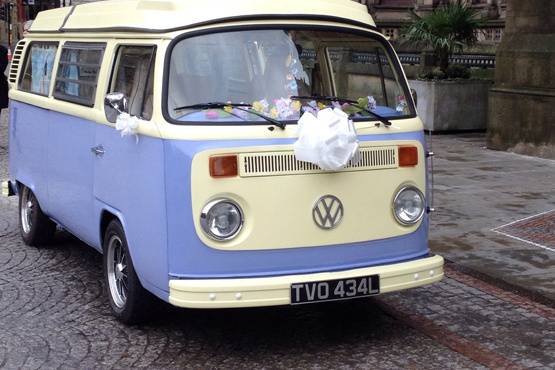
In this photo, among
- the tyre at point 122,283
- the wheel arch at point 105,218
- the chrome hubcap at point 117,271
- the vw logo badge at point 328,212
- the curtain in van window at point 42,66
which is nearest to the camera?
the vw logo badge at point 328,212

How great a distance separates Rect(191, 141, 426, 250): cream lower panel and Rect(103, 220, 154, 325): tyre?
93 cm

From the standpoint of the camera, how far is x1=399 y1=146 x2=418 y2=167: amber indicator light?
216 inches

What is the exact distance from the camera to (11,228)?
9086mm

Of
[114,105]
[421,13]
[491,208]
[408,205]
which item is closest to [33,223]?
[114,105]

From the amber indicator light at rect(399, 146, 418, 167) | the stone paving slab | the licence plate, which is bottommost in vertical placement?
the stone paving slab

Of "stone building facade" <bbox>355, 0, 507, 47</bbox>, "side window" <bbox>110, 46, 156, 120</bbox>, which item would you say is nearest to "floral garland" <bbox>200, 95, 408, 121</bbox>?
"side window" <bbox>110, 46, 156, 120</bbox>

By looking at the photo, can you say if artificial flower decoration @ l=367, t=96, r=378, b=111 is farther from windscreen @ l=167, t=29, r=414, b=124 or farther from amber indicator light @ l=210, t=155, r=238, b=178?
amber indicator light @ l=210, t=155, r=238, b=178

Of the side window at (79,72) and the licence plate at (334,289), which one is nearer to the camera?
the licence plate at (334,289)

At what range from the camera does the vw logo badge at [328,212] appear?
5.18 metres

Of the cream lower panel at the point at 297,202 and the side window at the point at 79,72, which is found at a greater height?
the side window at the point at 79,72

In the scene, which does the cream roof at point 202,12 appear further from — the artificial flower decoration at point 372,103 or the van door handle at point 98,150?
the van door handle at point 98,150

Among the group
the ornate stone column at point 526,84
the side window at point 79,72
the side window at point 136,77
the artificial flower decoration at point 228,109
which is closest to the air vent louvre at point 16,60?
the side window at point 79,72

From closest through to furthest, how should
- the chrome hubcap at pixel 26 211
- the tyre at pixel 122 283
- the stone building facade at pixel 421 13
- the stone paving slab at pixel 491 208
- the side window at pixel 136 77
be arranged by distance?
the side window at pixel 136 77
the tyre at pixel 122 283
the stone paving slab at pixel 491 208
the chrome hubcap at pixel 26 211
the stone building facade at pixel 421 13

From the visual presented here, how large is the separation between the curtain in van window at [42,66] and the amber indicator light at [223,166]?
2.96 meters
